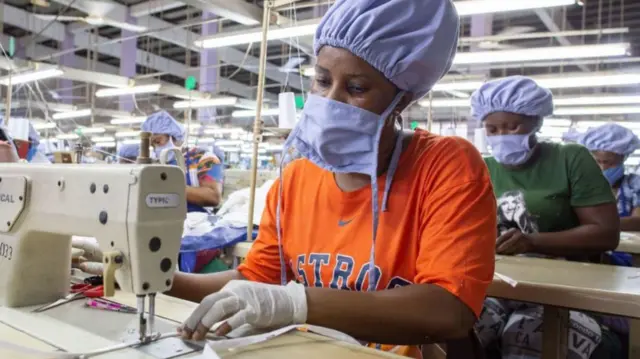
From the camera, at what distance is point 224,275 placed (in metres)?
1.42

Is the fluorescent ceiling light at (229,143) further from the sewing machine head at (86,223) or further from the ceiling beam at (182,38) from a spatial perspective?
the sewing machine head at (86,223)

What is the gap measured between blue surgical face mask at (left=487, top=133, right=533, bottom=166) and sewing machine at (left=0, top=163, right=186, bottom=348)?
170 centimetres

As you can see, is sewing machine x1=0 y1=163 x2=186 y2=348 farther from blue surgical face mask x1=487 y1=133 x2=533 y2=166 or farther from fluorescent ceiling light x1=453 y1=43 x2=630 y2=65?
fluorescent ceiling light x1=453 y1=43 x2=630 y2=65

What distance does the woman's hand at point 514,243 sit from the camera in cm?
216

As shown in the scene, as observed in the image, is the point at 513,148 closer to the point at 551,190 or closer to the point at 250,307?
the point at 551,190

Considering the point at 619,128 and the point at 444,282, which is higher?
the point at 619,128

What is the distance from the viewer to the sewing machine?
97 cm

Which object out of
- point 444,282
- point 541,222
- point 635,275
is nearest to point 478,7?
point 541,222

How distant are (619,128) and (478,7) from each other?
2002 millimetres

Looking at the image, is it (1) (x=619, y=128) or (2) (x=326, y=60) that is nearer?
(2) (x=326, y=60)

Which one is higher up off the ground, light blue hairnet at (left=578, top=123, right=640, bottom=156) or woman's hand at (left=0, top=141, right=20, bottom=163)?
light blue hairnet at (left=578, top=123, right=640, bottom=156)

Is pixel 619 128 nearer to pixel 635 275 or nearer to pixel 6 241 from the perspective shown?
pixel 635 275

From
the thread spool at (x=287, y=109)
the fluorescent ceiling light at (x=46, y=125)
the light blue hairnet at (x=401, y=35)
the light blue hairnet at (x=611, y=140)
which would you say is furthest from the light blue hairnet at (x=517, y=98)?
the fluorescent ceiling light at (x=46, y=125)

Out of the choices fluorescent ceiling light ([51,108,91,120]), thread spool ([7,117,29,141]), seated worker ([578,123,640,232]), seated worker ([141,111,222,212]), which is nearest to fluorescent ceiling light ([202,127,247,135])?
fluorescent ceiling light ([51,108,91,120])
